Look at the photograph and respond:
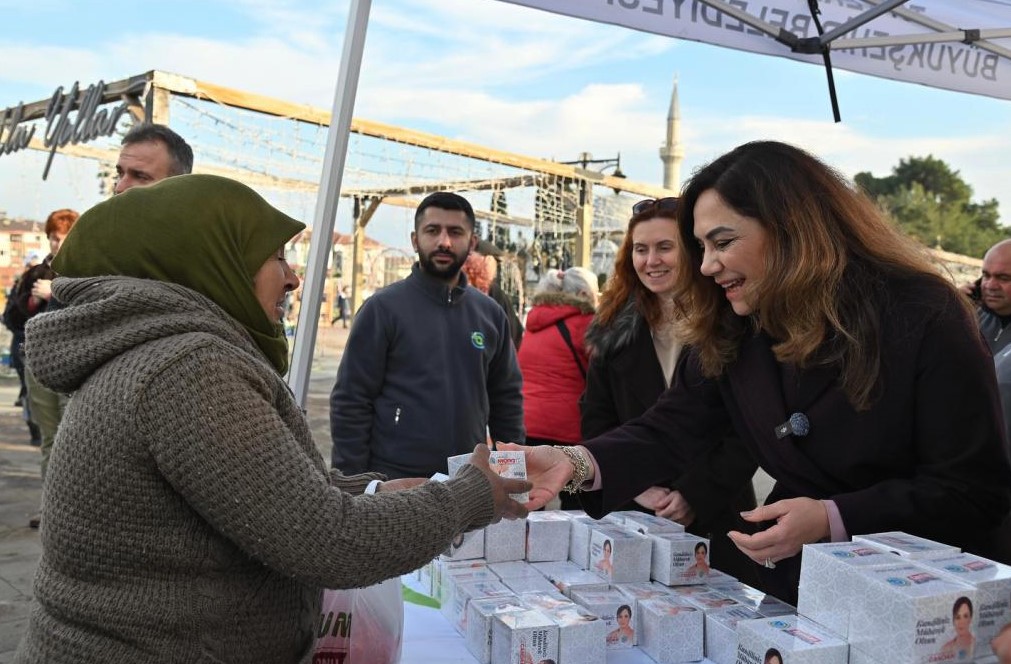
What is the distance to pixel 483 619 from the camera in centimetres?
150

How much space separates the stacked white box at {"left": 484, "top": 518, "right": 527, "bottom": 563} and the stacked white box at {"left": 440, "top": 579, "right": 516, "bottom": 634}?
0.16 meters

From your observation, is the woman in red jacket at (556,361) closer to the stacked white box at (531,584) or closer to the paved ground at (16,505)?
the paved ground at (16,505)

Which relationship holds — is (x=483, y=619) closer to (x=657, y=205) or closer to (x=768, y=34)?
(x=657, y=205)

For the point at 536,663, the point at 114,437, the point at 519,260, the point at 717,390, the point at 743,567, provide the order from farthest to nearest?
1. the point at 519,260
2. the point at 743,567
3. the point at 717,390
4. the point at 536,663
5. the point at 114,437

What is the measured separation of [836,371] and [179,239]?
4.29 feet

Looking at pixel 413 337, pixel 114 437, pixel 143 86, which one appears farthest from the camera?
pixel 143 86

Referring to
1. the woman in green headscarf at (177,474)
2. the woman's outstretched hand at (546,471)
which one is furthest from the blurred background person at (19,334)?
the woman's outstretched hand at (546,471)

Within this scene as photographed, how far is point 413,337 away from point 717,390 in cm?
164

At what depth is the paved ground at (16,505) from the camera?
376cm

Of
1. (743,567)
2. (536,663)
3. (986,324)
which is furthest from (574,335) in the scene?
(536,663)

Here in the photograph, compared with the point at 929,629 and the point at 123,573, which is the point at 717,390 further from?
the point at 123,573

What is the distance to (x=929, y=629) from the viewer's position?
1.21 meters

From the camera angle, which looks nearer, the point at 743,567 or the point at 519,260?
the point at 743,567

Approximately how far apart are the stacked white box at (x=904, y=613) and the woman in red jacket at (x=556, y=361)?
2.61 m
